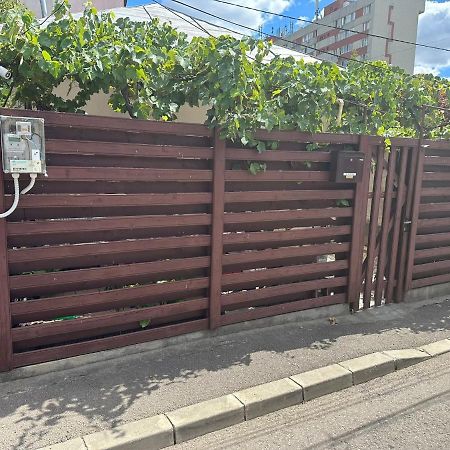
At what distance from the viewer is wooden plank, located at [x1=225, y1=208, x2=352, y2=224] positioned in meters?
3.89

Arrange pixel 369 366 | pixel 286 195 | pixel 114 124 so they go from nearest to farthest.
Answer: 1. pixel 114 124
2. pixel 369 366
3. pixel 286 195

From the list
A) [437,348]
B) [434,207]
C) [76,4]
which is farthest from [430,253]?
[76,4]

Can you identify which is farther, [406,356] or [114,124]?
[406,356]

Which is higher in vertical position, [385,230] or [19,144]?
[19,144]

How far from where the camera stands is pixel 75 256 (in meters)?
3.25

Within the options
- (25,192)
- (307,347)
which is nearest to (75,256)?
(25,192)

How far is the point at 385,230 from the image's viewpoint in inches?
197

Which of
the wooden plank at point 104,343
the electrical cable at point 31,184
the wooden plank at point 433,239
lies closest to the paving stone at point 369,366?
the wooden plank at point 104,343

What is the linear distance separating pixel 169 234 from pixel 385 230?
2865mm

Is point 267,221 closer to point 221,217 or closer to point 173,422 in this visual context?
point 221,217

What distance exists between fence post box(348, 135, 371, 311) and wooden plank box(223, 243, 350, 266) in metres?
0.14

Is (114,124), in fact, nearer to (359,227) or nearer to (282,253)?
(282,253)

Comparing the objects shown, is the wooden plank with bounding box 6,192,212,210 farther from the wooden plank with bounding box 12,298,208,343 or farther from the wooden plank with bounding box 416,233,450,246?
the wooden plank with bounding box 416,233,450,246

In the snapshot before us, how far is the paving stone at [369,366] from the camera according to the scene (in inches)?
138
